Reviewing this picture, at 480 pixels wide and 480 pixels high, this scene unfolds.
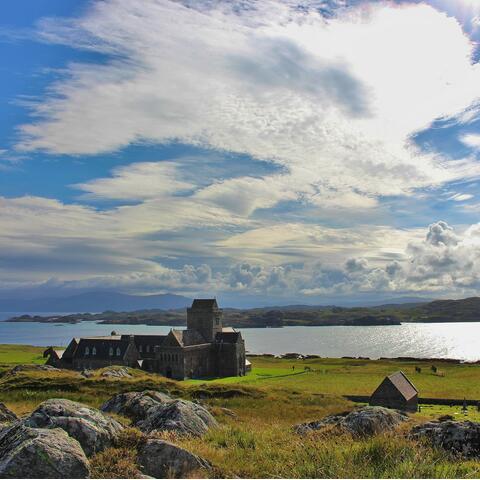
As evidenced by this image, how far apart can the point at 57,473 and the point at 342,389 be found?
208ft

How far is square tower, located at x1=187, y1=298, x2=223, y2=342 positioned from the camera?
99250mm

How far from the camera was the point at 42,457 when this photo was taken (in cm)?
971

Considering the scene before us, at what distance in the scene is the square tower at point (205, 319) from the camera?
9925 cm

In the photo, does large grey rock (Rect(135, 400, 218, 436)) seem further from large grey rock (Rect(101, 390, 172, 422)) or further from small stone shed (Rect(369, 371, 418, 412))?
small stone shed (Rect(369, 371, 418, 412))

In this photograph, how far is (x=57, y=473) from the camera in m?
9.70

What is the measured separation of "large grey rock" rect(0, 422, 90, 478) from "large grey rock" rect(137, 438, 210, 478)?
5.80 feet

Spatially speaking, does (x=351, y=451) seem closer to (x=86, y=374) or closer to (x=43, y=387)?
(x=43, y=387)

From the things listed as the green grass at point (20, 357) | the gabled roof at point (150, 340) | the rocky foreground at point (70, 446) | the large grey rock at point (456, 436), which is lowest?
the green grass at point (20, 357)

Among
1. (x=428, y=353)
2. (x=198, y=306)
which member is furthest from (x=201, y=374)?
Result: (x=428, y=353)

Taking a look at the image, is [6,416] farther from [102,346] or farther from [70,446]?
[102,346]

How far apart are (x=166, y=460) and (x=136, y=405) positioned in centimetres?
1265

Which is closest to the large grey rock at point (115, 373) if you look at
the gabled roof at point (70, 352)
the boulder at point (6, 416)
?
the gabled roof at point (70, 352)

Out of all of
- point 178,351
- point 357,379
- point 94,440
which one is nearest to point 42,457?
point 94,440

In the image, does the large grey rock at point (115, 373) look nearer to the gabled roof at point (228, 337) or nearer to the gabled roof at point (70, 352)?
the gabled roof at point (228, 337)
